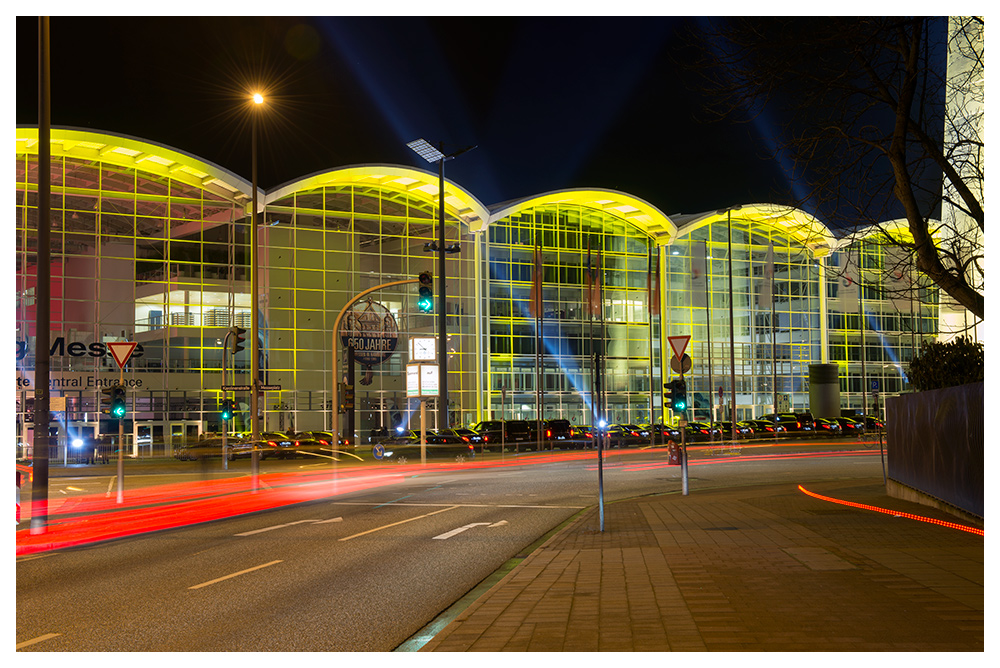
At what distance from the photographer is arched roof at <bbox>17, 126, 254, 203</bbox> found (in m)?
48.9

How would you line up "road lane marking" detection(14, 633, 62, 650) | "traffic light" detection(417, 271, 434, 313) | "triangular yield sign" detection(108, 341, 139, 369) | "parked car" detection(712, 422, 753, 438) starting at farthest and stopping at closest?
"parked car" detection(712, 422, 753, 438)
"traffic light" detection(417, 271, 434, 313)
"triangular yield sign" detection(108, 341, 139, 369)
"road lane marking" detection(14, 633, 62, 650)

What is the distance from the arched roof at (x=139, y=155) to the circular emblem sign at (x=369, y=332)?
10.2 meters

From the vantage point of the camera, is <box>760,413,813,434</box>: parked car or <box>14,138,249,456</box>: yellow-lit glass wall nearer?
<box>14,138,249,456</box>: yellow-lit glass wall

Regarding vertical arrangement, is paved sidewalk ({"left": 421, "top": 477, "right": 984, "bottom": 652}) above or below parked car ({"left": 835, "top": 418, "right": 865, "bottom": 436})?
above

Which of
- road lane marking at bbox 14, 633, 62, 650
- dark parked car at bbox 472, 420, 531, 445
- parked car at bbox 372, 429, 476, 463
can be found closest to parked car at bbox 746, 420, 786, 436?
dark parked car at bbox 472, 420, 531, 445

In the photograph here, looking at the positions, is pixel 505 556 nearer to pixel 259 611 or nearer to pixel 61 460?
pixel 259 611

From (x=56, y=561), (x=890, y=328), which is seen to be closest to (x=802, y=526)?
(x=56, y=561)

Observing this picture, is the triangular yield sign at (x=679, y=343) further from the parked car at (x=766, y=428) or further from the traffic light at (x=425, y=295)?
the parked car at (x=766, y=428)

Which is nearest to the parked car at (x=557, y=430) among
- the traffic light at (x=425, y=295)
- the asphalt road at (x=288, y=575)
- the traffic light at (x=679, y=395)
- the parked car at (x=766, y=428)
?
the parked car at (x=766, y=428)

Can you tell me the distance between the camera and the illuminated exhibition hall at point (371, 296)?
2028 inches

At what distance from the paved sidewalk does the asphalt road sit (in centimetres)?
114

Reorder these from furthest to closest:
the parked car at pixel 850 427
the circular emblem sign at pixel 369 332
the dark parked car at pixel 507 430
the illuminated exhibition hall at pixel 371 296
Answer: the parked car at pixel 850 427 → the circular emblem sign at pixel 369 332 → the illuminated exhibition hall at pixel 371 296 → the dark parked car at pixel 507 430

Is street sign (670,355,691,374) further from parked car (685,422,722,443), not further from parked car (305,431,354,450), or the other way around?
parked car (685,422,722,443)

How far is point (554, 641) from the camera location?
22.7ft
